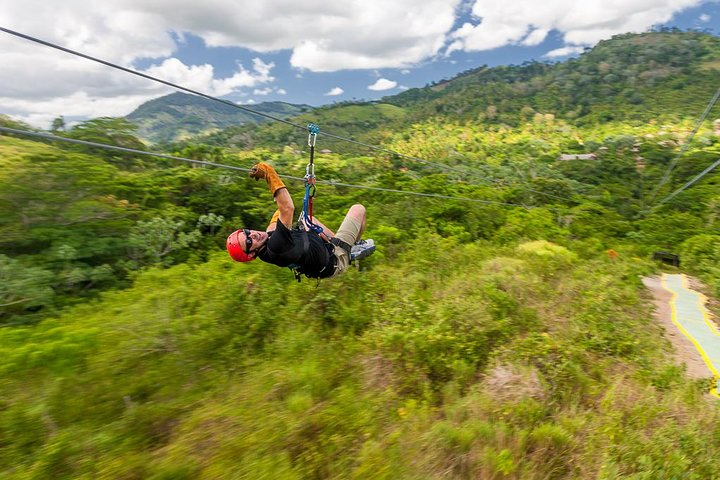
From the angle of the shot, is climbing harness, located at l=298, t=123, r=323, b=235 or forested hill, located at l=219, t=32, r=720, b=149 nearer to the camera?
climbing harness, located at l=298, t=123, r=323, b=235

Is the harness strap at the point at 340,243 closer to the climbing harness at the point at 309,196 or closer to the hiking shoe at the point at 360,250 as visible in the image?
the hiking shoe at the point at 360,250

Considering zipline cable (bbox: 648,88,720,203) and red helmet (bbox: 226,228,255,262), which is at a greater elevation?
zipline cable (bbox: 648,88,720,203)

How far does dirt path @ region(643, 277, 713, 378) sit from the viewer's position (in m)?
6.51

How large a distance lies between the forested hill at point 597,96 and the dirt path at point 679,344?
3839 inches

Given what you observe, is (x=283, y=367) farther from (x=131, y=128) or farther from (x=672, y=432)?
(x=131, y=128)

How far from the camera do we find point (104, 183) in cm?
→ 1080

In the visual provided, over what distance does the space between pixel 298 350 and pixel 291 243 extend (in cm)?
307

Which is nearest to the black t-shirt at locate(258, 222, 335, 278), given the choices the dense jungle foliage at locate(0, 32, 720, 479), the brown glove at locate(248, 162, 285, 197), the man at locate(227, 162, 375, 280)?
the man at locate(227, 162, 375, 280)

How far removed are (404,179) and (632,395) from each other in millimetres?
18536

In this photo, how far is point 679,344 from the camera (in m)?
7.54

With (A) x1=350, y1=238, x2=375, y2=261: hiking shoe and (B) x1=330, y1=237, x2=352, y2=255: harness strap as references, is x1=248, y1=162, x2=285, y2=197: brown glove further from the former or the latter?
(A) x1=350, y1=238, x2=375, y2=261: hiking shoe

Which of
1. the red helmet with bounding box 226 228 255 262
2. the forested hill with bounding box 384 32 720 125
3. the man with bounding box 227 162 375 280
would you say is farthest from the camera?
the forested hill with bounding box 384 32 720 125

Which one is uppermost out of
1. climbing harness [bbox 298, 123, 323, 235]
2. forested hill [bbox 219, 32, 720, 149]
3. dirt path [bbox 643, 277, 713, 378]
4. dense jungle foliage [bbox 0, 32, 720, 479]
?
forested hill [bbox 219, 32, 720, 149]

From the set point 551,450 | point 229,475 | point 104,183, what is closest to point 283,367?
point 229,475
